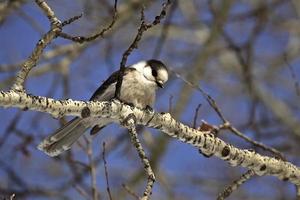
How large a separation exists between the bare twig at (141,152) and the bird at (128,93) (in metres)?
0.49

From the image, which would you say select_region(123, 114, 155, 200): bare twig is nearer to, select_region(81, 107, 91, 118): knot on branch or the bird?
select_region(81, 107, 91, 118): knot on branch

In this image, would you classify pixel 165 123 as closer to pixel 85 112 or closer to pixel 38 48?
pixel 85 112

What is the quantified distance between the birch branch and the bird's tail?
0.45 meters

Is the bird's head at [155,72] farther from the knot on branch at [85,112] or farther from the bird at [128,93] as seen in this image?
the knot on branch at [85,112]

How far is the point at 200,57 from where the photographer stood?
461 centimetres

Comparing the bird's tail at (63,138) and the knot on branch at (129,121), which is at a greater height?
the bird's tail at (63,138)

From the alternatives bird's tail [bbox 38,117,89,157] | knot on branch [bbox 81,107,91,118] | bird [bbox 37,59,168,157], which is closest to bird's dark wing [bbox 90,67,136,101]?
bird [bbox 37,59,168,157]

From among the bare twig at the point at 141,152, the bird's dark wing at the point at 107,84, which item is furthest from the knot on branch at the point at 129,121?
the bird's dark wing at the point at 107,84

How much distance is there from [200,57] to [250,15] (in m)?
0.94

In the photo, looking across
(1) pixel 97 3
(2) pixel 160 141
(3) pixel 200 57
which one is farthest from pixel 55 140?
(1) pixel 97 3

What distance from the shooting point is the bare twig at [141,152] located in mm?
1985

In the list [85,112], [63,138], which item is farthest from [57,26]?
[63,138]

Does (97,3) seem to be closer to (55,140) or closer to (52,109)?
(55,140)

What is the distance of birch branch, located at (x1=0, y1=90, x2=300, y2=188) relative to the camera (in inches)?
81.4
